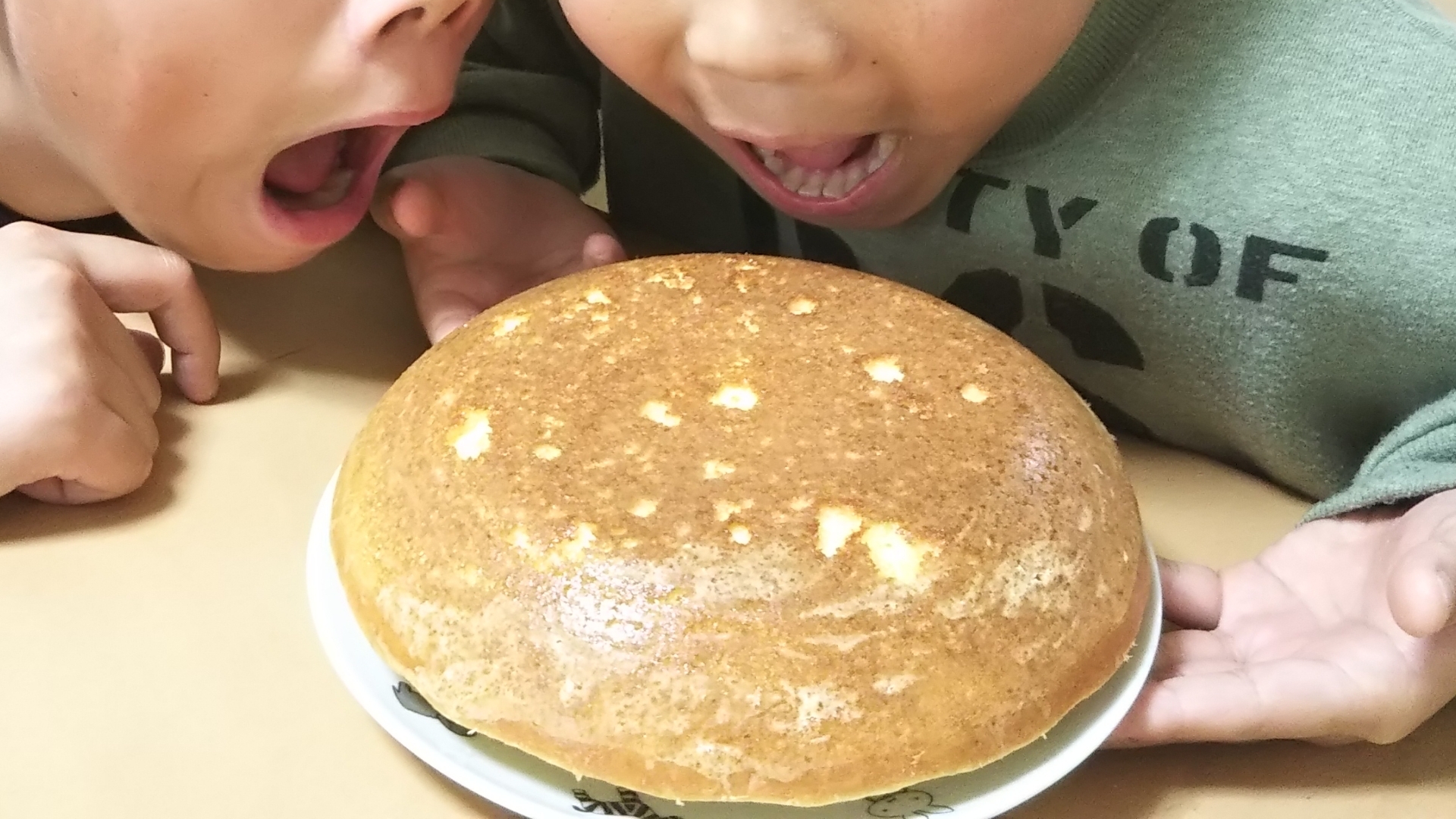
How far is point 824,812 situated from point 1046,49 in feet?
1.25

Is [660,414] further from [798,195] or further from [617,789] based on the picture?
[798,195]

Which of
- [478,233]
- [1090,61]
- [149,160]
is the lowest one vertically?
[478,233]

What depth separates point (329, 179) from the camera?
0.76 metres

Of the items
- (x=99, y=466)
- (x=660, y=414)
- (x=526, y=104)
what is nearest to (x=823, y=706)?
(x=660, y=414)

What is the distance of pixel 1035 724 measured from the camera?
410mm

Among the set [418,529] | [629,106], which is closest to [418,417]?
[418,529]

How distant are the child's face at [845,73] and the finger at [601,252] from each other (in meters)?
0.12

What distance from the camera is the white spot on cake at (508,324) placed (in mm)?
531

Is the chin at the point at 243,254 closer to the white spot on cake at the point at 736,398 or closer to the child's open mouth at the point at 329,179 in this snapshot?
the child's open mouth at the point at 329,179

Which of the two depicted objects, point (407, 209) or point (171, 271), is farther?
point (407, 209)

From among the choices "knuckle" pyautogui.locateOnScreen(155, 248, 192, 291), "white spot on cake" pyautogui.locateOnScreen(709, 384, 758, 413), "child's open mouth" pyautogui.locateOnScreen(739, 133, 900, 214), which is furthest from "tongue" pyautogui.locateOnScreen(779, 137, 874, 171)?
"knuckle" pyautogui.locateOnScreen(155, 248, 192, 291)

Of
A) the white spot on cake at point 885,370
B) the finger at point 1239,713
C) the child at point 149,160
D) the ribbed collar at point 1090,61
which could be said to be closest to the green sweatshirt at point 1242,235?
the ribbed collar at point 1090,61

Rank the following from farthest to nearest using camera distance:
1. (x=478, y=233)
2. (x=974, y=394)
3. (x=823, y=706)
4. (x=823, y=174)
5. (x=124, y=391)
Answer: (x=478, y=233), (x=823, y=174), (x=124, y=391), (x=974, y=394), (x=823, y=706)

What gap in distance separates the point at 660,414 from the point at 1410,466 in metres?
0.35
